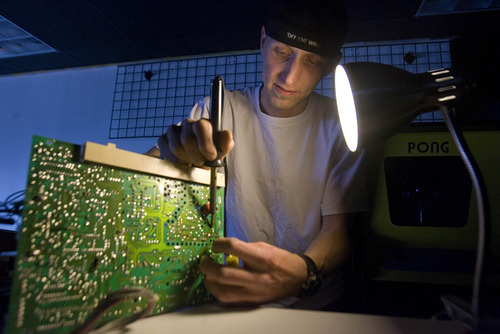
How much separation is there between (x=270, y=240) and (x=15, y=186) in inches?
71.0

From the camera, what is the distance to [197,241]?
48 cm

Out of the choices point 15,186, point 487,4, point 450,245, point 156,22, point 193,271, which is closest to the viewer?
point 193,271

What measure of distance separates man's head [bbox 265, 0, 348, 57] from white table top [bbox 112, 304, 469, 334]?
0.63m

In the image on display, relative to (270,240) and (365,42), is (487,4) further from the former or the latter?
(270,240)

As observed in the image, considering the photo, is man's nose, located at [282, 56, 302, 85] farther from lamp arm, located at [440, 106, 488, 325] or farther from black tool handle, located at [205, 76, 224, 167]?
lamp arm, located at [440, 106, 488, 325]

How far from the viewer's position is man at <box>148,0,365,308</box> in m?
0.73

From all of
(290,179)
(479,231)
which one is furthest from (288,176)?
(479,231)

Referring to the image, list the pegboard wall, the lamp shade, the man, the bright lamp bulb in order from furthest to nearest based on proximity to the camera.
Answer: the pegboard wall < the man < the bright lamp bulb < the lamp shade

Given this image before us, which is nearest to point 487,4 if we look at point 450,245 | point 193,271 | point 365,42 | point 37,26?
point 365,42

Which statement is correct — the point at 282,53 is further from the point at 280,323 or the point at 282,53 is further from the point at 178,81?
the point at 178,81

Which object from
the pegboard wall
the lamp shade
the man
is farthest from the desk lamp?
the pegboard wall

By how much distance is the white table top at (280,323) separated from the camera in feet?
1.13

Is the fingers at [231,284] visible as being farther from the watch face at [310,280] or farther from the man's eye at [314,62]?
the man's eye at [314,62]

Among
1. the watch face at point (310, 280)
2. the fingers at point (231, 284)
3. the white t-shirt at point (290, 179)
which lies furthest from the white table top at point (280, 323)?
the white t-shirt at point (290, 179)
